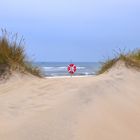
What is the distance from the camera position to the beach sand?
488 cm

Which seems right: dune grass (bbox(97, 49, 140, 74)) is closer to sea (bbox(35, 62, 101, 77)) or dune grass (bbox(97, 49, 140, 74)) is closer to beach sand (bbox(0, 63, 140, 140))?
sea (bbox(35, 62, 101, 77))

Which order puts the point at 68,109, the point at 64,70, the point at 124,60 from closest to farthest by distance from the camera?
the point at 68,109 < the point at 124,60 < the point at 64,70

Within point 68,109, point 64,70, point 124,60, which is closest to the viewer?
point 68,109

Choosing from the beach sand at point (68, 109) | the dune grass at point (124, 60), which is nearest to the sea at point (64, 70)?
the dune grass at point (124, 60)

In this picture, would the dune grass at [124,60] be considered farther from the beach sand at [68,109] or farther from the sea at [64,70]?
the beach sand at [68,109]

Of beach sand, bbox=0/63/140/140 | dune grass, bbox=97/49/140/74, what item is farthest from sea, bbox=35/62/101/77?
beach sand, bbox=0/63/140/140

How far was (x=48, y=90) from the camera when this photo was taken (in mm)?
6062

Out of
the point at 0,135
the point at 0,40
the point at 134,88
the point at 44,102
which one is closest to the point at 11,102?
the point at 44,102

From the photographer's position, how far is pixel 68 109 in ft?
17.8

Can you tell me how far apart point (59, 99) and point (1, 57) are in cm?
166

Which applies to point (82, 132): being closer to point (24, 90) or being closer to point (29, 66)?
point (24, 90)

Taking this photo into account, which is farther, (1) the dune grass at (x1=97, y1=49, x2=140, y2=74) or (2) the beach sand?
(1) the dune grass at (x1=97, y1=49, x2=140, y2=74)

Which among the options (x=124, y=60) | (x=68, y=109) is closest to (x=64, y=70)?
(x=124, y=60)

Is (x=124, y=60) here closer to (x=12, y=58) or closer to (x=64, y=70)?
(x=12, y=58)
